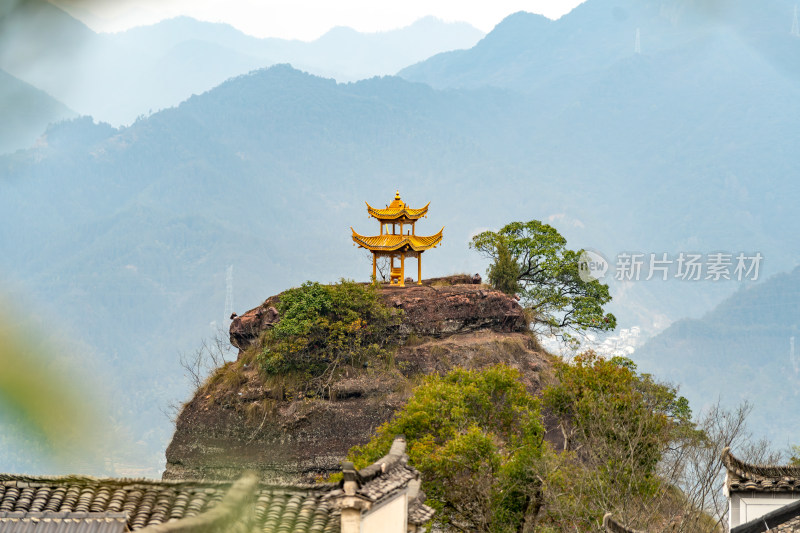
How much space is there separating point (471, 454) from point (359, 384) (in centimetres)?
992

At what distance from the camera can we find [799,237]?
163 metres

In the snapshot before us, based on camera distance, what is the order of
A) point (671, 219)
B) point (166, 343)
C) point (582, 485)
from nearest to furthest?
point (582, 485) < point (166, 343) < point (671, 219)

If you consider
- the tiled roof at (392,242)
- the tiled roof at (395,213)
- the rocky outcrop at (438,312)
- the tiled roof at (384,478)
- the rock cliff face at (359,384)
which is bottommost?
the tiled roof at (384,478)

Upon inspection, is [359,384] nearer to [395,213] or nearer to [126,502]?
[395,213]

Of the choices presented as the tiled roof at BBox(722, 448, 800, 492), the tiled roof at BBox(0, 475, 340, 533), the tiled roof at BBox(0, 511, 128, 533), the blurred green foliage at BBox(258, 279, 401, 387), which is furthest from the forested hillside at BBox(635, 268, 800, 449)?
the tiled roof at BBox(0, 511, 128, 533)

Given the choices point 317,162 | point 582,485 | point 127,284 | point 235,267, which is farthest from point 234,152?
point 582,485

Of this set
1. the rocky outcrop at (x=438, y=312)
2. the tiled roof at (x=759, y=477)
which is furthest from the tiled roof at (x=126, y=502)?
the rocky outcrop at (x=438, y=312)

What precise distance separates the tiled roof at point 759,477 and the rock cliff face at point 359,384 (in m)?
13.7

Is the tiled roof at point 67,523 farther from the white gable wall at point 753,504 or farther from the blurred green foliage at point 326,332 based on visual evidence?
the blurred green foliage at point 326,332

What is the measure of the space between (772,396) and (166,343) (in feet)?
217

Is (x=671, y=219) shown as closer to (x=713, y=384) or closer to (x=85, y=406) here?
(x=713, y=384)

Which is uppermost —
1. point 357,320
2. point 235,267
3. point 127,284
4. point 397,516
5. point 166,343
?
point 235,267

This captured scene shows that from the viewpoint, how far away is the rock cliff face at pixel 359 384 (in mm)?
25875

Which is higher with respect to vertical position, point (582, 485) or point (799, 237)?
point (799, 237)
